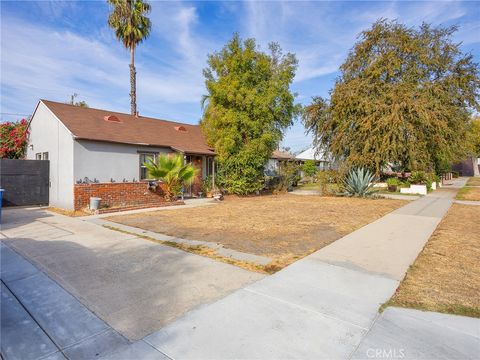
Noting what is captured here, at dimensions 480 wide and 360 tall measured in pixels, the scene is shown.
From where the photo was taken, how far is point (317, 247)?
19.7 feet

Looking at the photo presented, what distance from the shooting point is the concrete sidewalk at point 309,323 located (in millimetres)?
2551

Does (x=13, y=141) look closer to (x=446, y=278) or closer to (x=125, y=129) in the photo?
(x=125, y=129)

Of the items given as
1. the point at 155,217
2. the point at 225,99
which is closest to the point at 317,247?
the point at 155,217

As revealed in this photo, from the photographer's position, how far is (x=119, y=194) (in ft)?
40.9

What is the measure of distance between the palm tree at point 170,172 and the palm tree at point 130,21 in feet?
31.0

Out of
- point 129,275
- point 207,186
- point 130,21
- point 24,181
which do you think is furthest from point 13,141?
point 129,275

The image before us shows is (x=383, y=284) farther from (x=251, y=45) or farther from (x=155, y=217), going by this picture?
(x=251, y=45)

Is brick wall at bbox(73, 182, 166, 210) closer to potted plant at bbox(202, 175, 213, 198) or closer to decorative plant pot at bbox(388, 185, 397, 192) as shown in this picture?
potted plant at bbox(202, 175, 213, 198)

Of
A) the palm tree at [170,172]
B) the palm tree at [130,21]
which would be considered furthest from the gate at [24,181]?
the palm tree at [130,21]

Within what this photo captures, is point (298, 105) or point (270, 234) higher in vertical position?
point (298, 105)

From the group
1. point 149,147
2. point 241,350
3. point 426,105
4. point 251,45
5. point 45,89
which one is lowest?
point 241,350

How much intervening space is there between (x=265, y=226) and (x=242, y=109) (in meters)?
10.3

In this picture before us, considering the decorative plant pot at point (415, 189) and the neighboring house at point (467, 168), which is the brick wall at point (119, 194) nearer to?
the decorative plant pot at point (415, 189)

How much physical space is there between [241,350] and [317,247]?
12.7ft
